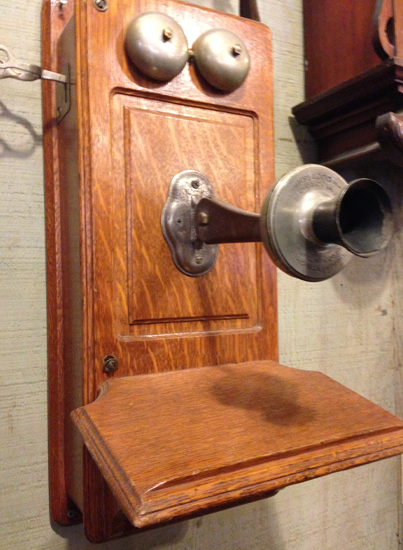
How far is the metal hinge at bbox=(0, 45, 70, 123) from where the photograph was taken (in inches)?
26.7

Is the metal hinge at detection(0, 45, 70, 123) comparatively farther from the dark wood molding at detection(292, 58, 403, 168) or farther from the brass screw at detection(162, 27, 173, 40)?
the dark wood molding at detection(292, 58, 403, 168)

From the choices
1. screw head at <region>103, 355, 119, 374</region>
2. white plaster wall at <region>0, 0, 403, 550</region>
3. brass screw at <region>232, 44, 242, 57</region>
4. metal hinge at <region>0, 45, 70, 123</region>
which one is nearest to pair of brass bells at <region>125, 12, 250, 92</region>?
brass screw at <region>232, 44, 242, 57</region>

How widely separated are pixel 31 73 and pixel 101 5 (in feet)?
0.45

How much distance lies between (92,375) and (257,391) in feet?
0.72

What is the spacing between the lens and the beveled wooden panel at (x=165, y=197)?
68 cm

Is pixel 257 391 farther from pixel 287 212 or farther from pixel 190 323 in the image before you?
pixel 287 212

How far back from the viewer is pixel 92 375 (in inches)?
25.2

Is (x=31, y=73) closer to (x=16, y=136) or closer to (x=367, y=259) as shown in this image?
(x=16, y=136)

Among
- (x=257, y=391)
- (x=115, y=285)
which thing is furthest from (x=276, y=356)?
(x=115, y=285)

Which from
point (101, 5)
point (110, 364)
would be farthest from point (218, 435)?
point (101, 5)

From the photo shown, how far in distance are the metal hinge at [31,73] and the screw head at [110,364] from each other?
0.36 metres

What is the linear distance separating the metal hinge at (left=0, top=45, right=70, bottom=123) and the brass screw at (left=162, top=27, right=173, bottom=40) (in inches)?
5.8

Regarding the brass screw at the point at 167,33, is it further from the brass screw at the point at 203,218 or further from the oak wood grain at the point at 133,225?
the brass screw at the point at 203,218

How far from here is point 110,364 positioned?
2.12ft
